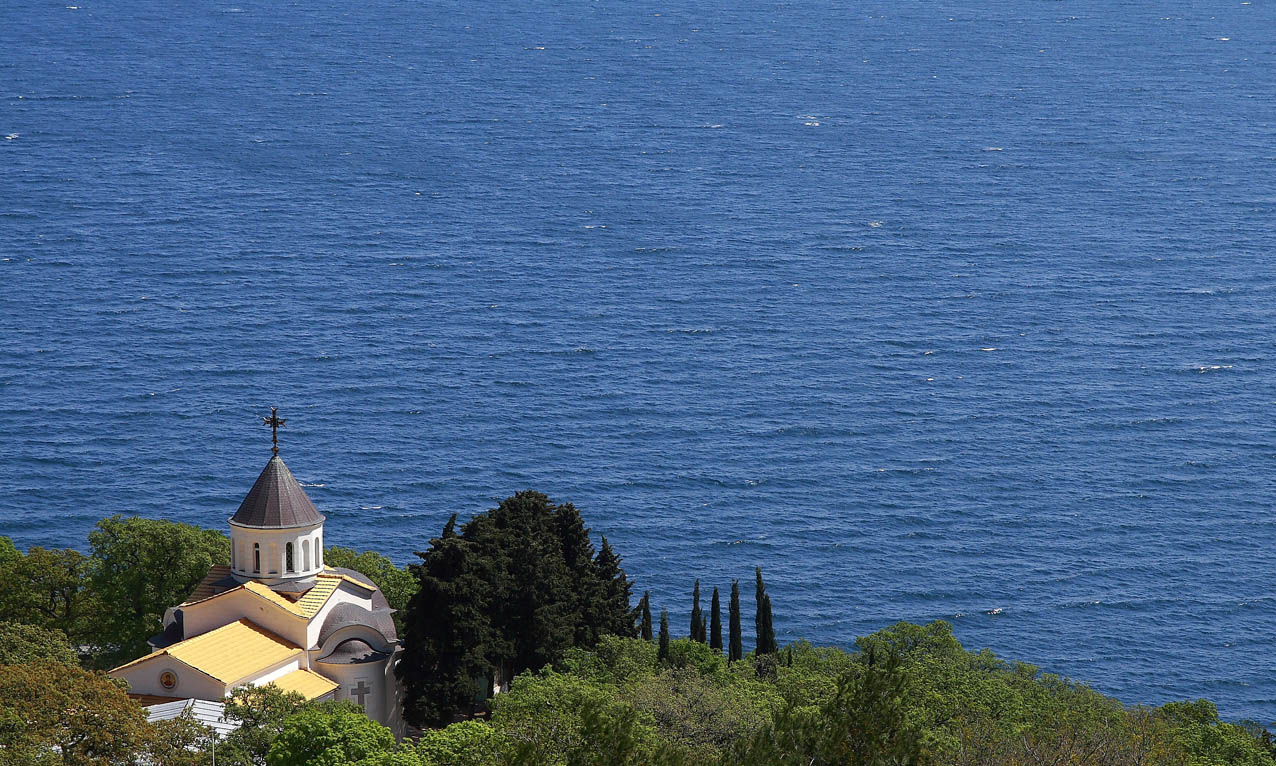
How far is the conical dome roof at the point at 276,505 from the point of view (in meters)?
79.5

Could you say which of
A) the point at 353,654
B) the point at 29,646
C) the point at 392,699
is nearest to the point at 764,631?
the point at 392,699

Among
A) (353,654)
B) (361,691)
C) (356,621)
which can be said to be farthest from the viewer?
(356,621)

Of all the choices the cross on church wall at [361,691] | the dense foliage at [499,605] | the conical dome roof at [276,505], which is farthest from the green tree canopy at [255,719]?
the conical dome roof at [276,505]

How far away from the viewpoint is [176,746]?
6312 centimetres

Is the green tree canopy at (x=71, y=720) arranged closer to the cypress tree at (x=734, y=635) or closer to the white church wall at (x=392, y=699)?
the white church wall at (x=392, y=699)

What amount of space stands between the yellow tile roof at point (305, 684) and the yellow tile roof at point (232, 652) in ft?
2.71

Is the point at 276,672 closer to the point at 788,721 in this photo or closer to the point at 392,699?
the point at 392,699

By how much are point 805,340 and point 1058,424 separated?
3102 cm

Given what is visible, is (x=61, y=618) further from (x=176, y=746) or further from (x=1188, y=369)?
(x=1188, y=369)

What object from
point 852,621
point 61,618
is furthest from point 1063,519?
point 61,618

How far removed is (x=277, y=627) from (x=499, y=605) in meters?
10.2

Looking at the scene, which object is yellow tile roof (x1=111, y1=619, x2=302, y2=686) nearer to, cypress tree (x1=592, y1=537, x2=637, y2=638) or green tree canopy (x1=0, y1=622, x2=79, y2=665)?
green tree canopy (x1=0, y1=622, x2=79, y2=665)

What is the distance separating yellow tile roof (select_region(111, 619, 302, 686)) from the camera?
7338 cm

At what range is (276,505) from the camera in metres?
79.6
